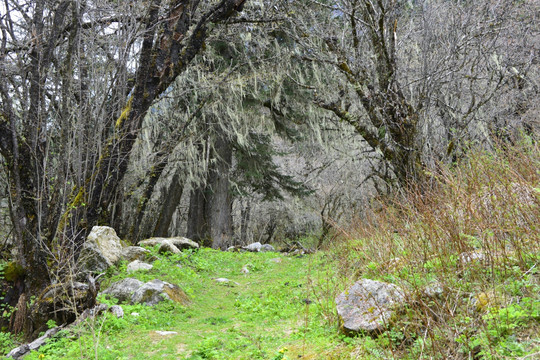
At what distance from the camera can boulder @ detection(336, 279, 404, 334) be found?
111 inches

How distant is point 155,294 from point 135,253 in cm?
266

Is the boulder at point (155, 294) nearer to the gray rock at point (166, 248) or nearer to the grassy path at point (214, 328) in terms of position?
the grassy path at point (214, 328)

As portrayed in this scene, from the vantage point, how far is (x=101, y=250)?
21.2 feet

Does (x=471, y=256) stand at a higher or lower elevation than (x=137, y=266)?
higher

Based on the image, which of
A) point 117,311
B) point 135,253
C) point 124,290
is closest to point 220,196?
point 135,253

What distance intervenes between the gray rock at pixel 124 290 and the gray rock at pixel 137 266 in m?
1.27

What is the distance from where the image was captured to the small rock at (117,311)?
4.37 meters

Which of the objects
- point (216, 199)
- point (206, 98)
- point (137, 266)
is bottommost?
point (137, 266)

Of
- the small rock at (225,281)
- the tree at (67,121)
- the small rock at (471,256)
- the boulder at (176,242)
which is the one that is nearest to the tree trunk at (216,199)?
the boulder at (176,242)

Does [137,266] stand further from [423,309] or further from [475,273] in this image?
[475,273]

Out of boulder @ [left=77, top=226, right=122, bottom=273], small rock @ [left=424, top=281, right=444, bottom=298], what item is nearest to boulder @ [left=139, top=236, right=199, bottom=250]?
boulder @ [left=77, top=226, right=122, bottom=273]

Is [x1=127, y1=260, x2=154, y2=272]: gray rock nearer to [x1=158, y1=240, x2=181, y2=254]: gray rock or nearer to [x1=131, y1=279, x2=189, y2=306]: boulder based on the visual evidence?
[x1=158, y1=240, x2=181, y2=254]: gray rock

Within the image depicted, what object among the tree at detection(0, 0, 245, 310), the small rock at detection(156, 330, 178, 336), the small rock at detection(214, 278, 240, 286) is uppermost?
the tree at detection(0, 0, 245, 310)

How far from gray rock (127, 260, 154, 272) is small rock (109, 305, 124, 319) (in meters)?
2.04
